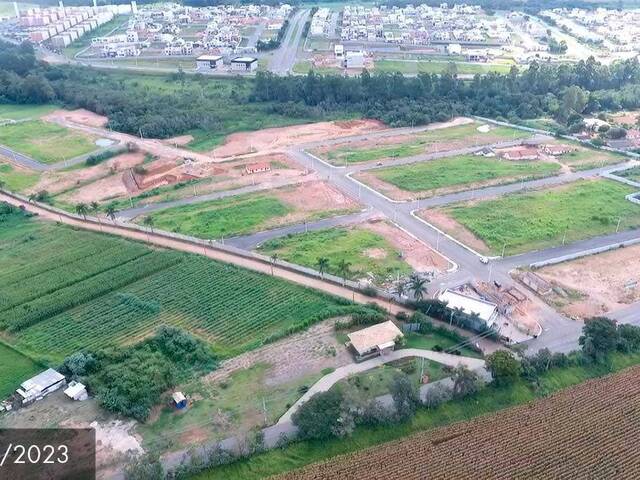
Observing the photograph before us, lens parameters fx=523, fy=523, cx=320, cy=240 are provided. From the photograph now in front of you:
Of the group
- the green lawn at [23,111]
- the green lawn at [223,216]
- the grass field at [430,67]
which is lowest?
the green lawn at [223,216]

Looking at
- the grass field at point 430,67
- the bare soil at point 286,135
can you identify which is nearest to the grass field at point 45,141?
the bare soil at point 286,135

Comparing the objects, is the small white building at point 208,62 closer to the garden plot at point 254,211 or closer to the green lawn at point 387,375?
the garden plot at point 254,211

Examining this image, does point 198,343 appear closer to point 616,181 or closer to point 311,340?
point 311,340

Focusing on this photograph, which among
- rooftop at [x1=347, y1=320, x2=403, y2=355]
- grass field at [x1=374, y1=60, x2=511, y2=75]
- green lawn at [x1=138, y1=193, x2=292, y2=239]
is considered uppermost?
grass field at [x1=374, y1=60, x2=511, y2=75]

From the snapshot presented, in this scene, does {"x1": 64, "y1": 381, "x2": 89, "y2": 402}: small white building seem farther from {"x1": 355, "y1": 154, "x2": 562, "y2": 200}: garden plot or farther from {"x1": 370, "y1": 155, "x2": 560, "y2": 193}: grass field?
{"x1": 370, "y1": 155, "x2": 560, "y2": 193}: grass field

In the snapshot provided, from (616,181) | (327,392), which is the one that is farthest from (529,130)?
(327,392)

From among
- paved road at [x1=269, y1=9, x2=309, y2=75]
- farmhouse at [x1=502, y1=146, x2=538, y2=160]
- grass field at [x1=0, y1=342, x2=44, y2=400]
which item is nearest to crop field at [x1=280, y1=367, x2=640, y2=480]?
grass field at [x1=0, y1=342, x2=44, y2=400]
